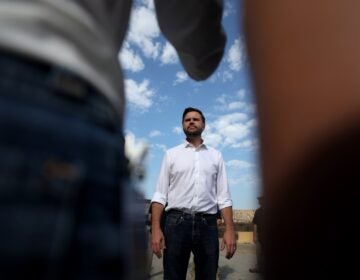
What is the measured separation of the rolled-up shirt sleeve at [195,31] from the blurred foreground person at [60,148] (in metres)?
0.31

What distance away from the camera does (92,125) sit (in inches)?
23.1

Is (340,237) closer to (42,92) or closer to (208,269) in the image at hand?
(42,92)

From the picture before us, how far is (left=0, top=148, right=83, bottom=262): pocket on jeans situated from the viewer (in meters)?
0.49

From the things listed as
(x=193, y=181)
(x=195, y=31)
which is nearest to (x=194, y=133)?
(x=193, y=181)

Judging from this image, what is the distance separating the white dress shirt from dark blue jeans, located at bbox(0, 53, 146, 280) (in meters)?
2.86

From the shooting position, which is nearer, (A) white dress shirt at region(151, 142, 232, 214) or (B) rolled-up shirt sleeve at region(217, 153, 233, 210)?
(A) white dress shirt at region(151, 142, 232, 214)

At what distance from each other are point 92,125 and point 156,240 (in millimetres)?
3038

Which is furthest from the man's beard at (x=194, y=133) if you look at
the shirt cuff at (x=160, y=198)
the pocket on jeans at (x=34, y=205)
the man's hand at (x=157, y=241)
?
the pocket on jeans at (x=34, y=205)

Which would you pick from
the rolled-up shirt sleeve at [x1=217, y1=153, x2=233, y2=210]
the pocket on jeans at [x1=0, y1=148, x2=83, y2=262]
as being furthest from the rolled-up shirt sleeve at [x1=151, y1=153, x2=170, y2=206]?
the pocket on jeans at [x1=0, y1=148, x2=83, y2=262]

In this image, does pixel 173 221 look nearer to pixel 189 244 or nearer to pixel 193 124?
pixel 189 244

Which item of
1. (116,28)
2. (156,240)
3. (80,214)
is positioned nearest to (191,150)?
(156,240)

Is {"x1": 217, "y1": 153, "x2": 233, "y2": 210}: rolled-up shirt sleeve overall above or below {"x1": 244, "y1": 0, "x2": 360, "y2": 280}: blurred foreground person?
above

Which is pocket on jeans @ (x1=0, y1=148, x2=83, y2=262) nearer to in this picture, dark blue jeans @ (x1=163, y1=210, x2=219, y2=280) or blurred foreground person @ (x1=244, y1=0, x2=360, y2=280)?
blurred foreground person @ (x1=244, y1=0, x2=360, y2=280)

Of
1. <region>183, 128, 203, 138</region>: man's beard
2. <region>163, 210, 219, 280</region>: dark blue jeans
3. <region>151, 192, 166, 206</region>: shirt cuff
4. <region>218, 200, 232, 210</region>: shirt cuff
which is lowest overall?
<region>163, 210, 219, 280</region>: dark blue jeans
